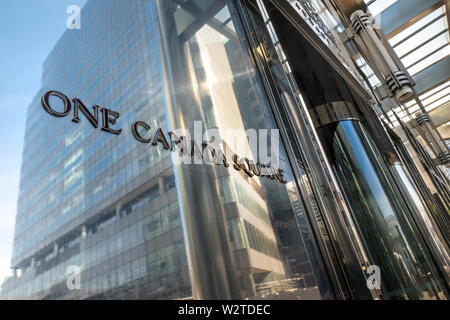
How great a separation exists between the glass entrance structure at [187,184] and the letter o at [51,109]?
2 centimetres

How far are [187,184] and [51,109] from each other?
565 mm

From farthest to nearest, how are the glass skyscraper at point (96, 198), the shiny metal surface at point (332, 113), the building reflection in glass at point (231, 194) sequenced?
the shiny metal surface at point (332, 113), the building reflection in glass at point (231, 194), the glass skyscraper at point (96, 198)

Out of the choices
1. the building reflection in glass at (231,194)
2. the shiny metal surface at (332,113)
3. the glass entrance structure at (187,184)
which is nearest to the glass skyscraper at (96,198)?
the glass entrance structure at (187,184)

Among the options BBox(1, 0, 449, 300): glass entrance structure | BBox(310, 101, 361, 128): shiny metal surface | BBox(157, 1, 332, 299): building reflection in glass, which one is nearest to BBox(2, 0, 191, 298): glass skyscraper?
BBox(1, 0, 449, 300): glass entrance structure

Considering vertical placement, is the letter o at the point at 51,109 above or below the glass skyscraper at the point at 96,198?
above

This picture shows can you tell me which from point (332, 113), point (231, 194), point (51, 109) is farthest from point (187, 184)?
point (332, 113)

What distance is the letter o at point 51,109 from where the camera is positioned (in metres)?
0.94

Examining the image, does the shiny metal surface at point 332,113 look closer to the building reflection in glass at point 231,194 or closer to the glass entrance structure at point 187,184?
the glass entrance structure at point 187,184

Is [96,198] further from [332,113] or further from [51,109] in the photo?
[332,113]

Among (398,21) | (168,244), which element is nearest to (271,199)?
(168,244)

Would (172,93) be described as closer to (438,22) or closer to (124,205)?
(124,205)

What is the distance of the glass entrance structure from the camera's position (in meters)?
0.91

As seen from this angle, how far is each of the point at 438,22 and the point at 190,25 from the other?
11.0m

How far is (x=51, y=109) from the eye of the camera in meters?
0.95
